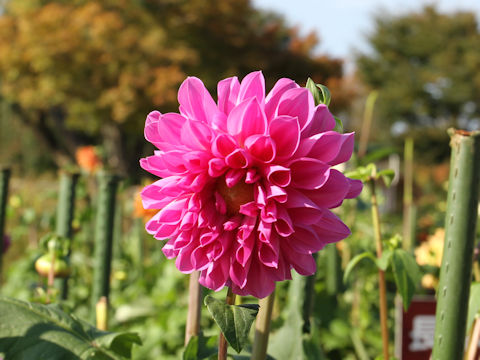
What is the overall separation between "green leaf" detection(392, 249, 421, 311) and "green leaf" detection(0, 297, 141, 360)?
0.27 metres

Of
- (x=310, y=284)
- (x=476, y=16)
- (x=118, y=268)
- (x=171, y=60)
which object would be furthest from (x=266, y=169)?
(x=476, y=16)

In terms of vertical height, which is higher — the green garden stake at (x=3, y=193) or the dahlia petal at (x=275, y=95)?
the dahlia petal at (x=275, y=95)

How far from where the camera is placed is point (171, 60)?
9.78 meters

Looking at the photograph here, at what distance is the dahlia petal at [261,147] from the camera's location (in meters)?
0.35

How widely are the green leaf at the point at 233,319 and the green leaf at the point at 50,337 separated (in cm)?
21

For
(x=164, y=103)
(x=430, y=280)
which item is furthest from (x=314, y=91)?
(x=164, y=103)

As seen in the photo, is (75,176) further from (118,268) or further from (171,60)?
(171,60)

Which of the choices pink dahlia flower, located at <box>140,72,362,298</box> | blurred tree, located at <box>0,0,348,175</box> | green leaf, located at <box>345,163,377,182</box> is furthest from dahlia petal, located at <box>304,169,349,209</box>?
blurred tree, located at <box>0,0,348,175</box>

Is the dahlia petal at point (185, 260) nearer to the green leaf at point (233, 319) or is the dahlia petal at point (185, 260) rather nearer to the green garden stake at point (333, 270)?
the green leaf at point (233, 319)

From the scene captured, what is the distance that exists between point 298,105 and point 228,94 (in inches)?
2.1

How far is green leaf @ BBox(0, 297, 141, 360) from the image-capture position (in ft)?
1.58

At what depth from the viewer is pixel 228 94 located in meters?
0.38

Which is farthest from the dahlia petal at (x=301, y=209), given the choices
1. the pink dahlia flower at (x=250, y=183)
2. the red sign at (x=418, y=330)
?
the red sign at (x=418, y=330)

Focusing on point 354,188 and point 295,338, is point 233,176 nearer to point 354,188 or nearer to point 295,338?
point 354,188
